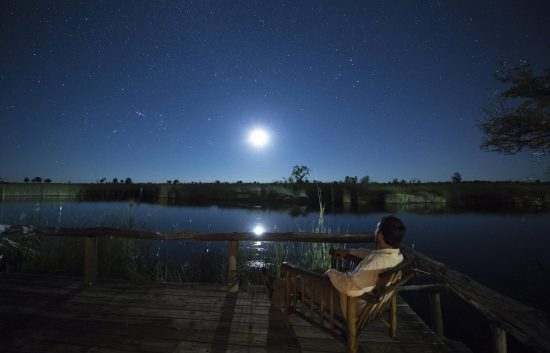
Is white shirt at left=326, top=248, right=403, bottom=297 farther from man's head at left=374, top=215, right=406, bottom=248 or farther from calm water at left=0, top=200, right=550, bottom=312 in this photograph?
calm water at left=0, top=200, right=550, bottom=312

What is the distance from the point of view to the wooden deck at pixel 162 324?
2951mm

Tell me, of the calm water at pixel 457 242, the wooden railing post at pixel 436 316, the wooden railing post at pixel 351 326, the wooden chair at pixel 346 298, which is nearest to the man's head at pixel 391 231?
the wooden chair at pixel 346 298

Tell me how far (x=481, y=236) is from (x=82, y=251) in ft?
61.0

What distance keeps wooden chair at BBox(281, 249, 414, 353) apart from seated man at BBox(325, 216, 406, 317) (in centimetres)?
6

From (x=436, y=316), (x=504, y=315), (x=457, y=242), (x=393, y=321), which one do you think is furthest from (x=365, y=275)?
(x=457, y=242)

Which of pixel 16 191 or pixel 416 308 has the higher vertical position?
pixel 16 191

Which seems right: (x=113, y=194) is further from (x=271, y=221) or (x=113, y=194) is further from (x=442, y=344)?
(x=442, y=344)

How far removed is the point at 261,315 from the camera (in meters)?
3.69

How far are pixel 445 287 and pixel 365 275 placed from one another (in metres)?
2.16

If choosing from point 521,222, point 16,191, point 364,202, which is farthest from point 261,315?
point 16,191

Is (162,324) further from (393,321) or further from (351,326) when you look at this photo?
(393,321)

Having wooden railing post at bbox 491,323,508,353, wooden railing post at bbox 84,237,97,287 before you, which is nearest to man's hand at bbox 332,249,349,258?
wooden railing post at bbox 491,323,508,353

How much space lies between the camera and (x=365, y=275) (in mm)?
2465

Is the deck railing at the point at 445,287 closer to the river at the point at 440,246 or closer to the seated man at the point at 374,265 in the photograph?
the seated man at the point at 374,265
